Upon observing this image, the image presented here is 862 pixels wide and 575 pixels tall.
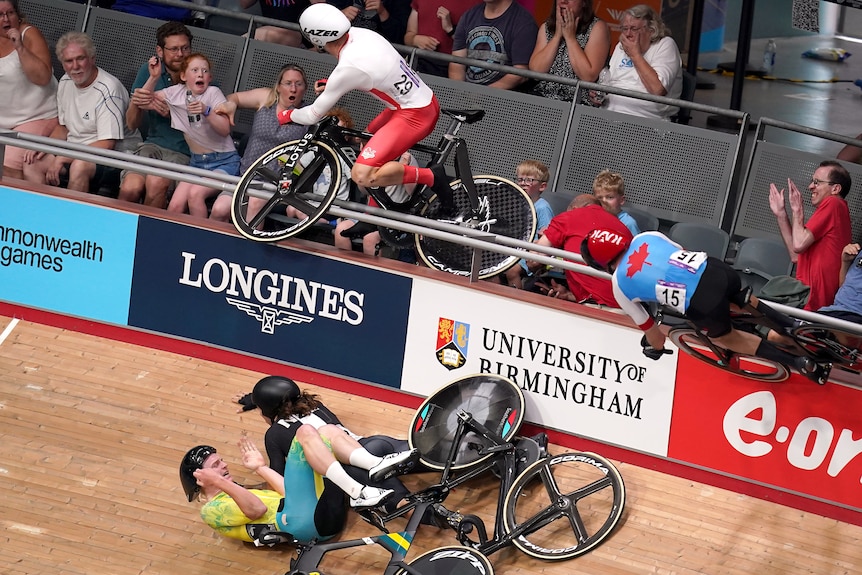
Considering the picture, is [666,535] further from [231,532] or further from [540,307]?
[231,532]

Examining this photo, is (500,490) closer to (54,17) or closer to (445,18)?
(445,18)

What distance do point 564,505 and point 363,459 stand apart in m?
1.32

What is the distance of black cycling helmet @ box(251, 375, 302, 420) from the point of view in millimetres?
7711

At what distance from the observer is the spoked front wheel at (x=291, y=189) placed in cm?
814

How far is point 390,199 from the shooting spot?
8234mm

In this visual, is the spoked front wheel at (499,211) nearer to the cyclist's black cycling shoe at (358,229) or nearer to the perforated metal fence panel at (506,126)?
the cyclist's black cycling shoe at (358,229)

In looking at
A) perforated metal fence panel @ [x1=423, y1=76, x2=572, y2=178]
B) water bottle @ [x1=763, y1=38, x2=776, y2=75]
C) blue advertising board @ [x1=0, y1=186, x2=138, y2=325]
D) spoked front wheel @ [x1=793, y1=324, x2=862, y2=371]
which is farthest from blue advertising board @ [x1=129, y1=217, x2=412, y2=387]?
water bottle @ [x1=763, y1=38, x2=776, y2=75]

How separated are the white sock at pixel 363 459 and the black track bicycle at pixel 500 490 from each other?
30 centimetres

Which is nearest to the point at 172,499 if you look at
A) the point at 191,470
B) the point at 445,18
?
the point at 191,470

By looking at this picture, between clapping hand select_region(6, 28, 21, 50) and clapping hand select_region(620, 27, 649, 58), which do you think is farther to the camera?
clapping hand select_region(6, 28, 21, 50)

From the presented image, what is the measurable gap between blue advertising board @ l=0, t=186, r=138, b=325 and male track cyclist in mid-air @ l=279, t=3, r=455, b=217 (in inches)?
71.8

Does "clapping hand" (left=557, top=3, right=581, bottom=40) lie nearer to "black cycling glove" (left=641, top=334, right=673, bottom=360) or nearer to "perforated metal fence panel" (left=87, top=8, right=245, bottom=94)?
"perforated metal fence panel" (left=87, top=8, right=245, bottom=94)

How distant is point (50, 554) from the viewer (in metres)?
7.16

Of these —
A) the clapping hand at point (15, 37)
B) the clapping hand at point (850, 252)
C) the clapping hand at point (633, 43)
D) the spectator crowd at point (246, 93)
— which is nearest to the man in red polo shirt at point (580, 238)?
the spectator crowd at point (246, 93)
